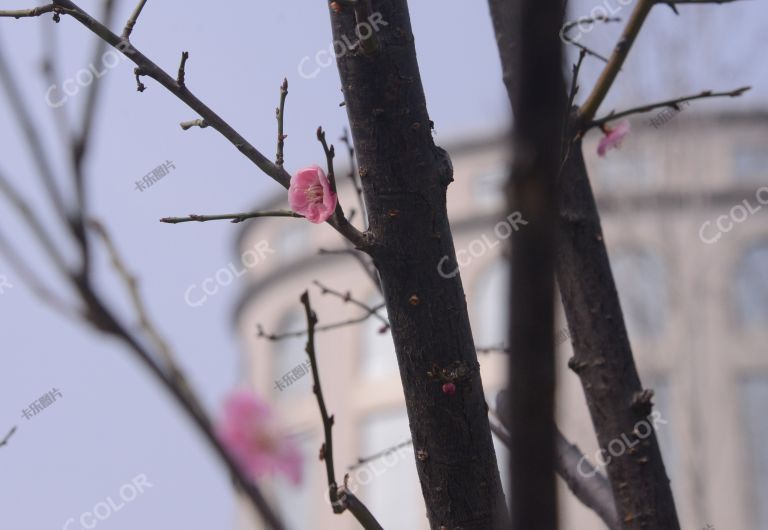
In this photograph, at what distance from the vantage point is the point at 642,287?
9820 mm

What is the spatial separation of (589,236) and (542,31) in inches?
47.1

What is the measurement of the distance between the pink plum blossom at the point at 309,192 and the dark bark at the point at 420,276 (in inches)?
2.4

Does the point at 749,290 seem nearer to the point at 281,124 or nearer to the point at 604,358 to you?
the point at 604,358

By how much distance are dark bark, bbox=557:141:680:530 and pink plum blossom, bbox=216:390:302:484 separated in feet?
3.27

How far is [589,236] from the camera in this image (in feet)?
5.08

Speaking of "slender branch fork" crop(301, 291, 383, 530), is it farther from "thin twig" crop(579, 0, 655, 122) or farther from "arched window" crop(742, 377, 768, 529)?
"arched window" crop(742, 377, 768, 529)

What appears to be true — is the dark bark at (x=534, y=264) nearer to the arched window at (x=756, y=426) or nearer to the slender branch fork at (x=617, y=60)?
the slender branch fork at (x=617, y=60)

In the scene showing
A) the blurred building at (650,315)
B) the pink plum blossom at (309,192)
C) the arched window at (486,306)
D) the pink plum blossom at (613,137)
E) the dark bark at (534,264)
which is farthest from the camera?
the arched window at (486,306)

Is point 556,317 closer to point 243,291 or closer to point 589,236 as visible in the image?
point 589,236

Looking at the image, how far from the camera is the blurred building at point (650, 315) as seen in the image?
399 inches

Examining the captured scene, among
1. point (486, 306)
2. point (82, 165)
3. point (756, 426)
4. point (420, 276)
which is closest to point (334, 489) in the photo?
point (420, 276)

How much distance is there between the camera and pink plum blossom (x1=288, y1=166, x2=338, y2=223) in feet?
3.49

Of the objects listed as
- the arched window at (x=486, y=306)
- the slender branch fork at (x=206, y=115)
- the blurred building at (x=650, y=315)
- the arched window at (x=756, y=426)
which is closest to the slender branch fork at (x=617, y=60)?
the slender branch fork at (x=206, y=115)

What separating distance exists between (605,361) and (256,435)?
1072 mm
